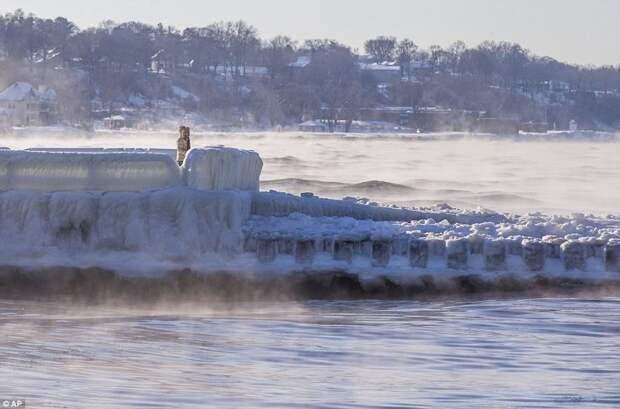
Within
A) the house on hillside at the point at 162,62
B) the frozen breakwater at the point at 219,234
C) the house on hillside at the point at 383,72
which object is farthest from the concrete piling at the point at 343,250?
the house on hillside at the point at 383,72

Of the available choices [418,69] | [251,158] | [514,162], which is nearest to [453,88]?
[418,69]

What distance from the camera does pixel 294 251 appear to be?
56.2 ft

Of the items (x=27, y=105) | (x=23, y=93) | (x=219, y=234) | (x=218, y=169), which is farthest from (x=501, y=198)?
(x=23, y=93)

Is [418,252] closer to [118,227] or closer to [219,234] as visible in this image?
[219,234]

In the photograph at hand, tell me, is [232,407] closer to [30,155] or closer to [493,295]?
[493,295]

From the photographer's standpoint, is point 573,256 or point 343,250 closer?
point 573,256

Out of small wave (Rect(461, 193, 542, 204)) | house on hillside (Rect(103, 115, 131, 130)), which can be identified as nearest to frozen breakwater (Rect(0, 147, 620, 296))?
small wave (Rect(461, 193, 542, 204))

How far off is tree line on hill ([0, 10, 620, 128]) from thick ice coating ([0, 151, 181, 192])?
113967 mm

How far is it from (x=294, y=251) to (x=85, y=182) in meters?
2.74

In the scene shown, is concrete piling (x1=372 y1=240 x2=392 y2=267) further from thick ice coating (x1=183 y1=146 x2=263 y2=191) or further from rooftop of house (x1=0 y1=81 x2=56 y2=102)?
rooftop of house (x1=0 y1=81 x2=56 y2=102)

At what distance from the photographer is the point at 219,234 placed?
1755 centimetres

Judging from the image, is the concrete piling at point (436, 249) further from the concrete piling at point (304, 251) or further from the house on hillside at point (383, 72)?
the house on hillside at point (383, 72)

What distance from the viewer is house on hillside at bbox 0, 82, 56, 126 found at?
420ft

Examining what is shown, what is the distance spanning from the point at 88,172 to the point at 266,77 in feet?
496
